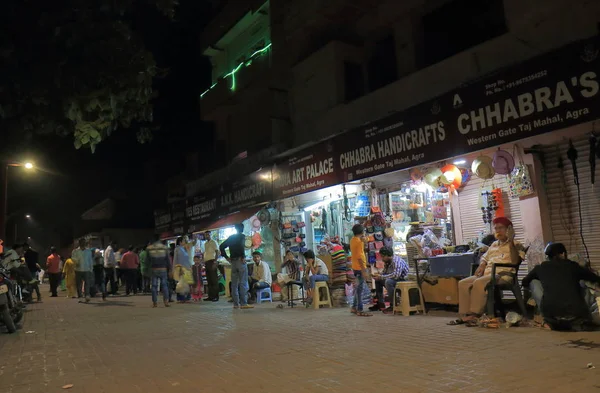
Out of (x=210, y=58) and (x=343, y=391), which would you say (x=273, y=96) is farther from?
(x=343, y=391)

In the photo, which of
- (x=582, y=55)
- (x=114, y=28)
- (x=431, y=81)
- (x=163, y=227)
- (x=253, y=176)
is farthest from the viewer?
(x=163, y=227)

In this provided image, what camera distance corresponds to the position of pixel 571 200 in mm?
8273

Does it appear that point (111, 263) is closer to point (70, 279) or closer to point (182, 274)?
point (70, 279)

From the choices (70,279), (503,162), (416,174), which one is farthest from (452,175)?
(70,279)

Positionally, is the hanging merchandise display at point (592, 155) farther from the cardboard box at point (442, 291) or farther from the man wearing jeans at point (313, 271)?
the man wearing jeans at point (313, 271)

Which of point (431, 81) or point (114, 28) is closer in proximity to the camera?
point (114, 28)

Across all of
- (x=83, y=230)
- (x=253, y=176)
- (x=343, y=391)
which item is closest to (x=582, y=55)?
(x=343, y=391)

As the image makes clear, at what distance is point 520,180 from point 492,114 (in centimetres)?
162

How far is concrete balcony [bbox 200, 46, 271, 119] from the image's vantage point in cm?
1716

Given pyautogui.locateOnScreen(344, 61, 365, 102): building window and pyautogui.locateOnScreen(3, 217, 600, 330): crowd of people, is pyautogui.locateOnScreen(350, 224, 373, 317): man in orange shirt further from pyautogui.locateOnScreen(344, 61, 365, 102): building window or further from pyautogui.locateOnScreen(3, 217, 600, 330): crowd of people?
pyautogui.locateOnScreen(344, 61, 365, 102): building window

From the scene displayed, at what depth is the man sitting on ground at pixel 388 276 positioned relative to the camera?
9.66m

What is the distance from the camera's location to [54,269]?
59.9 feet

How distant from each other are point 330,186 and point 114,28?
6.74 m

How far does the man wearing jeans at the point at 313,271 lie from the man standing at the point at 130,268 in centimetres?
970
